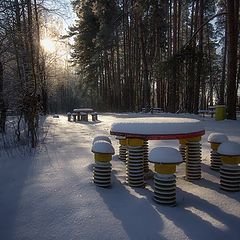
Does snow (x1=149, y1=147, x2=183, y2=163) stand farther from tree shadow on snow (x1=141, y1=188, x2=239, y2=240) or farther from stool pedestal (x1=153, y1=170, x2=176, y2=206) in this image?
tree shadow on snow (x1=141, y1=188, x2=239, y2=240)

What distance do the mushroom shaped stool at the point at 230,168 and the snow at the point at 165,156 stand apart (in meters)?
0.94

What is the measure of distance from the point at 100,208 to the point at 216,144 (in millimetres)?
3024

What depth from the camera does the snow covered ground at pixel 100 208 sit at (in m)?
4.25


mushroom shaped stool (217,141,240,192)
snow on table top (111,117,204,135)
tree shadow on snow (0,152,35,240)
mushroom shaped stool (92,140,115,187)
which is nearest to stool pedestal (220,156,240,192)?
mushroom shaped stool (217,141,240,192)

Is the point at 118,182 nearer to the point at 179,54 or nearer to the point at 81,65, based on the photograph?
the point at 179,54

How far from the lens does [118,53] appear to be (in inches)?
1417

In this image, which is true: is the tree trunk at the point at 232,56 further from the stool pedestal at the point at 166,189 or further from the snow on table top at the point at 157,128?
the stool pedestal at the point at 166,189

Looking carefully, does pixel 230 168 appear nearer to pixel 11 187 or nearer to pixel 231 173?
pixel 231 173

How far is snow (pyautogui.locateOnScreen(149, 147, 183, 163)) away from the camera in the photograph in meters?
5.01

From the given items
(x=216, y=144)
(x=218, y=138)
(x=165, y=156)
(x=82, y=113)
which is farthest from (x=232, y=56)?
(x=165, y=156)

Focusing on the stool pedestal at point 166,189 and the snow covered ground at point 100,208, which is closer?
the snow covered ground at point 100,208

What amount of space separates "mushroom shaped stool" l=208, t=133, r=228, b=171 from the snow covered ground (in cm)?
17

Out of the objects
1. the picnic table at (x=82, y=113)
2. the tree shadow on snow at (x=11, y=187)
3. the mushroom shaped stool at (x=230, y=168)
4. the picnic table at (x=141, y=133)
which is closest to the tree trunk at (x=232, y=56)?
the picnic table at (x=82, y=113)

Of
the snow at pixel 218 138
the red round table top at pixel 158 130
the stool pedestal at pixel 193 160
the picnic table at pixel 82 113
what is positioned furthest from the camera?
the picnic table at pixel 82 113
